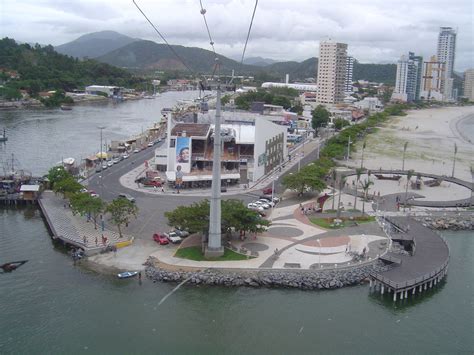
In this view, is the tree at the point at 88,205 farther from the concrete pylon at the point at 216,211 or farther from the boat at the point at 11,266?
the concrete pylon at the point at 216,211

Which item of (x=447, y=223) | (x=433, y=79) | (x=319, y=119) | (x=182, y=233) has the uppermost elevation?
(x=433, y=79)

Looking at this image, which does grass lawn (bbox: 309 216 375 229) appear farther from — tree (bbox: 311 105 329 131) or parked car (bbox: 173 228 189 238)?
tree (bbox: 311 105 329 131)

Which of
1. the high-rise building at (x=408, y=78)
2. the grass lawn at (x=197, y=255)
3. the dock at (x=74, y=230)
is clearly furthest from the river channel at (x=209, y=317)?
the high-rise building at (x=408, y=78)

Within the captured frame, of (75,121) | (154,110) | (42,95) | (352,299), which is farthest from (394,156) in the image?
(42,95)

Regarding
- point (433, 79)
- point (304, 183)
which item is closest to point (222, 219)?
point (304, 183)

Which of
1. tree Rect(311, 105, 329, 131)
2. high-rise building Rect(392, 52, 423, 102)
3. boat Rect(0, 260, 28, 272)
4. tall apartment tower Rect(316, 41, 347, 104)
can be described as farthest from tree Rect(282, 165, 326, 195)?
high-rise building Rect(392, 52, 423, 102)

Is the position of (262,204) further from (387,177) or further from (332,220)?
(387,177)
